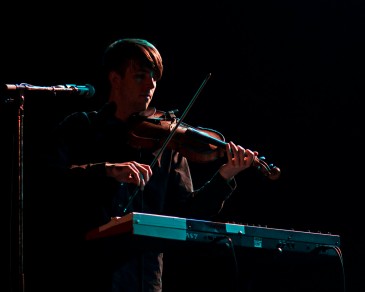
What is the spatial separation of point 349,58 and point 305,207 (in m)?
1.07

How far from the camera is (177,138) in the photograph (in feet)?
9.11

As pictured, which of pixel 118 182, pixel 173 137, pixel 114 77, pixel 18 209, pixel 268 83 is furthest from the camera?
pixel 268 83

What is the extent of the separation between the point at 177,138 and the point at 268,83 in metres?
1.44

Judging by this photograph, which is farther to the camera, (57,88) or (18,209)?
(57,88)

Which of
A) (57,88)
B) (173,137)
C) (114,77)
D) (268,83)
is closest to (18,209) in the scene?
(57,88)

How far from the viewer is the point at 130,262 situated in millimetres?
2465

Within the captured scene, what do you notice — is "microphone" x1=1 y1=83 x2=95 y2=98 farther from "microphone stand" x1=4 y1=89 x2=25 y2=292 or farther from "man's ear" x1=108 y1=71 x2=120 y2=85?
"man's ear" x1=108 y1=71 x2=120 y2=85

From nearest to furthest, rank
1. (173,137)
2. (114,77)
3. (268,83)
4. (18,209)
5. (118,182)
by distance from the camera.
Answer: (18,209), (118,182), (173,137), (114,77), (268,83)

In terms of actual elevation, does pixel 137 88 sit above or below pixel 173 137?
above

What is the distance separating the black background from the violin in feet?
3.12

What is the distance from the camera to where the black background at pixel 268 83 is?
12.0 feet

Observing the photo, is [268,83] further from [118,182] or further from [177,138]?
[118,182]

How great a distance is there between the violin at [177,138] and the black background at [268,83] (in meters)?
0.95

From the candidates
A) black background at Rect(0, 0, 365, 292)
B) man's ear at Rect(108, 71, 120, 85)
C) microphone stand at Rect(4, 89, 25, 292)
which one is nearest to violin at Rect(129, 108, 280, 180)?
man's ear at Rect(108, 71, 120, 85)
